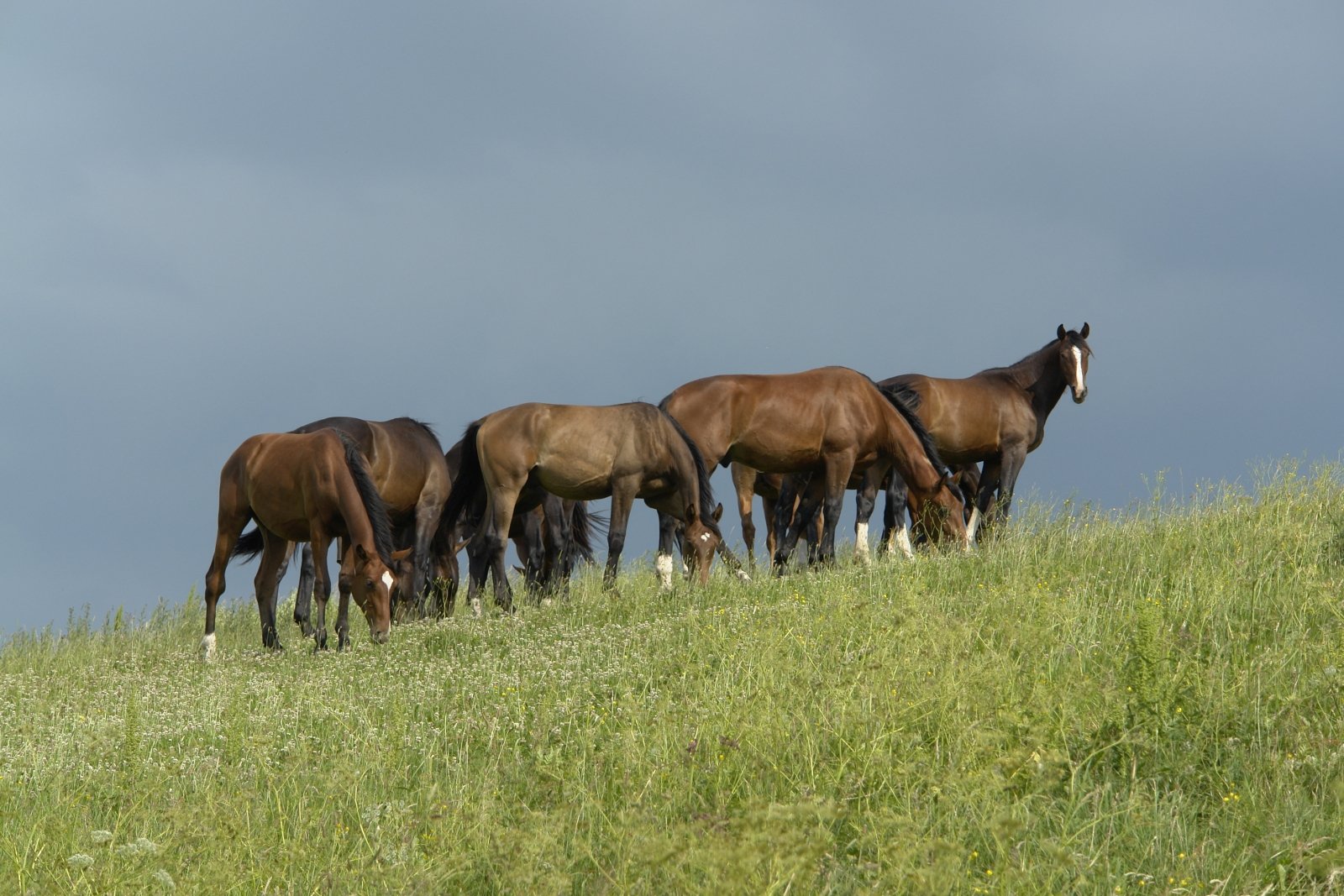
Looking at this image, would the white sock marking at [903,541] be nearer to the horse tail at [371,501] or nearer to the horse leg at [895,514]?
the horse leg at [895,514]

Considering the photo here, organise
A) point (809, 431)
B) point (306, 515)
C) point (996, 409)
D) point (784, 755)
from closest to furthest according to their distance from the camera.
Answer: point (784, 755), point (306, 515), point (809, 431), point (996, 409)

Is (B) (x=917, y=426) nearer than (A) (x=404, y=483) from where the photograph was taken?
Yes

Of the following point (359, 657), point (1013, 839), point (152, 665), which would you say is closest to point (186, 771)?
point (359, 657)

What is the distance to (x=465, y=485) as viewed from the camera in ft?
52.4

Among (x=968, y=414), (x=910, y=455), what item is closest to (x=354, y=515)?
(x=910, y=455)

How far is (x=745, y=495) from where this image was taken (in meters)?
18.8

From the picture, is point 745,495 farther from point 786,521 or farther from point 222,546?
point 222,546

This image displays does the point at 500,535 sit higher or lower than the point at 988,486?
lower

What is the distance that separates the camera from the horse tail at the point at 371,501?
44.4ft

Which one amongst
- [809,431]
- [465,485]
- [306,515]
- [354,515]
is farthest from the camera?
[465,485]

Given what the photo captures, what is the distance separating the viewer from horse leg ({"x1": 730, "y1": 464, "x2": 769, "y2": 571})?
1872 cm

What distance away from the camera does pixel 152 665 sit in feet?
45.7

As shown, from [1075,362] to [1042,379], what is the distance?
0.55 m

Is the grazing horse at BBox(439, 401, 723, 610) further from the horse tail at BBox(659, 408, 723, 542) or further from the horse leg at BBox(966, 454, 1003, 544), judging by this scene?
the horse leg at BBox(966, 454, 1003, 544)
